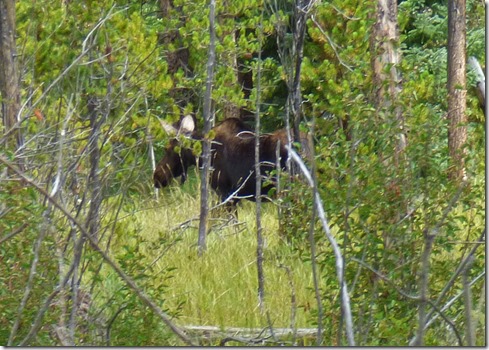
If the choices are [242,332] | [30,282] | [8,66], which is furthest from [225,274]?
[30,282]

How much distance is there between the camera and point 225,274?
23.7ft

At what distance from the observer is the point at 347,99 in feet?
17.3

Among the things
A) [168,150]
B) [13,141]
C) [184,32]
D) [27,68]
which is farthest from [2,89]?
[168,150]

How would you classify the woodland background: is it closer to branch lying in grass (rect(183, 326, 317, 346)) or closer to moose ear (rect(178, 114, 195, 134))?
branch lying in grass (rect(183, 326, 317, 346))

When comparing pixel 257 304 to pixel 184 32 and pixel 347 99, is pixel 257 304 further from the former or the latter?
pixel 184 32

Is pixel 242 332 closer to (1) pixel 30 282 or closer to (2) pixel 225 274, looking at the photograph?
(2) pixel 225 274

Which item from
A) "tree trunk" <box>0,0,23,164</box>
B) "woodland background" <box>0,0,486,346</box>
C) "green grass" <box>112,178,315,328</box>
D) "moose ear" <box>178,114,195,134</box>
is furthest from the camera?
"moose ear" <box>178,114,195,134</box>

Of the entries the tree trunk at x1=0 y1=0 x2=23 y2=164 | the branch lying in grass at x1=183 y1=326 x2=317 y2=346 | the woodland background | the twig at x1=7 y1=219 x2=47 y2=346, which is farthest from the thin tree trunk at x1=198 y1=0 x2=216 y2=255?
the twig at x1=7 y1=219 x2=47 y2=346

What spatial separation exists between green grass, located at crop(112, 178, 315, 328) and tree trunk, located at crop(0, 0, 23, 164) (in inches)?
37.0

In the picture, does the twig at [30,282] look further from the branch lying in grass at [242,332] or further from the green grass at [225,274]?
the branch lying in grass at [242,332]

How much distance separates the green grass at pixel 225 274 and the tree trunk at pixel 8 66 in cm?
94

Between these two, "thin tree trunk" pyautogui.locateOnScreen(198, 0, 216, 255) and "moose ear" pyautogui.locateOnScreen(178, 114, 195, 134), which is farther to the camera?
"moose ear" pyautogui.locateOnScreen(178, 114, 195, 134)

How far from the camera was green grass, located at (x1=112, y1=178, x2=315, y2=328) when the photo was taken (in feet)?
20.0

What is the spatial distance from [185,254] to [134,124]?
174 centimetres
